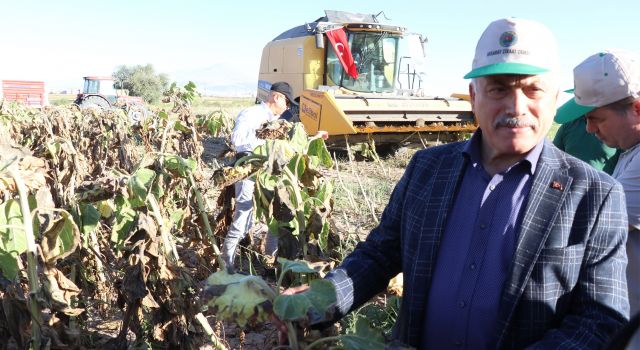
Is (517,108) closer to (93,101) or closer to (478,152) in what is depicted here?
(478,152)

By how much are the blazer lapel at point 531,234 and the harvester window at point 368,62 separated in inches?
402

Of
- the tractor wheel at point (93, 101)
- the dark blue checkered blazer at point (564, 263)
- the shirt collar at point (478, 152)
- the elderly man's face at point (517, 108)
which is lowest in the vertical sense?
the tractor wheel at point (93, 101)

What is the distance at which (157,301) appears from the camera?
2.48m

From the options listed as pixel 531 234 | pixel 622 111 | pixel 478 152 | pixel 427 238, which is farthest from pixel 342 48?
pixel 531 234

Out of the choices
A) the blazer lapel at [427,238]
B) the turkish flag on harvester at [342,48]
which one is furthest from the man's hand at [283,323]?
the turkish flag on harvester at [342,48]

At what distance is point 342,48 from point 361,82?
772 millimetres

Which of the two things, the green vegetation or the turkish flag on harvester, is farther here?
the green vegetation

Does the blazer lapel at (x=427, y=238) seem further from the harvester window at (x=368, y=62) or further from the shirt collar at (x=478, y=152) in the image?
the harvester window at (x=368, y=62)

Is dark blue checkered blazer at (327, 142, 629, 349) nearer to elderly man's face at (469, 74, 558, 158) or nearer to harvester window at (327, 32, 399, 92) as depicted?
elderly man's face at (469, 74, 558, 158)

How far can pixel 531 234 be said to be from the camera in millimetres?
1305

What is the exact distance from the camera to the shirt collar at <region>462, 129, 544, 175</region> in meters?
1.39

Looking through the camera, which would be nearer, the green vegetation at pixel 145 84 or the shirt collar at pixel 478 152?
the shirt collar at pixel 478 152

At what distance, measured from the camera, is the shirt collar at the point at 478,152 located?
139cm

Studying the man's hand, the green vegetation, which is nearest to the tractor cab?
the green vegetation
